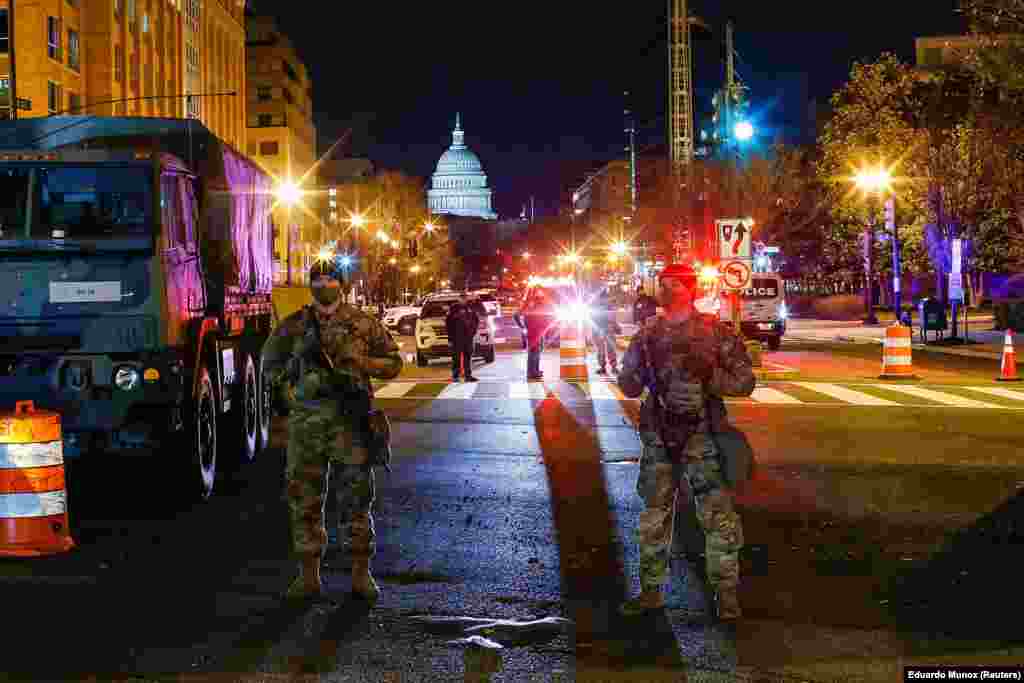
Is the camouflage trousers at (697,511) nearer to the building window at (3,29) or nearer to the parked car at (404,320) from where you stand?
the parked car at (404,320)

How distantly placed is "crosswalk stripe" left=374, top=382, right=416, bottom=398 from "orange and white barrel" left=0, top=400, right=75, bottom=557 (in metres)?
13.1

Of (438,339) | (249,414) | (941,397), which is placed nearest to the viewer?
(249,414)

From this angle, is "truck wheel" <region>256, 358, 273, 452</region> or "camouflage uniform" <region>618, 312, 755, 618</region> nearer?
"camouflage uniform" <region>618, 312, 755, 618</region>

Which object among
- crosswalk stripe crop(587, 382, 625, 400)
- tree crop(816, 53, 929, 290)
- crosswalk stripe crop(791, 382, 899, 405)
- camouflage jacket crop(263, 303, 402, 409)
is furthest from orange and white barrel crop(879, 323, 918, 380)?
tree crop(816, 53, 929, 290)

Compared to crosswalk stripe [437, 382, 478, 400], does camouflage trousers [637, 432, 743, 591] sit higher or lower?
higher

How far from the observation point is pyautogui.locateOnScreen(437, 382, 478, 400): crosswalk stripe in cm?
2228

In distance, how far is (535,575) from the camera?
8.26 meters

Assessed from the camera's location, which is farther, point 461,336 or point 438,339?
point 438,339

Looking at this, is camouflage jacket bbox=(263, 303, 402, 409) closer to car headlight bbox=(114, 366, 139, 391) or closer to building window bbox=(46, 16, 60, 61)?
car headlight bbox=(114, 366, 139, 391)

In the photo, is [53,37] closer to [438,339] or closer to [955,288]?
[438,339]

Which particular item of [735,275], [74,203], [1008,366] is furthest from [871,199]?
[74,203]

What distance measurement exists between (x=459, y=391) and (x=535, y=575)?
15.0 m

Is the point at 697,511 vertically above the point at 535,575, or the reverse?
the point at 697,511

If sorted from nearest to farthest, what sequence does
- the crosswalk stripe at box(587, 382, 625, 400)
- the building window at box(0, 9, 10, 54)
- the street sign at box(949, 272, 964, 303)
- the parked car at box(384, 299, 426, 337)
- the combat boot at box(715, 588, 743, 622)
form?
1. the combat boot at box(715, 588, 743, 622)
2. the crosswalk stripe at box(587, 382, 625, 400)
3. the street sign at box(949, 272, 964, 303)
4. the parked car at box(384, 299, 426, 337)
5. the building window at box(0, 9, 10, 54)
